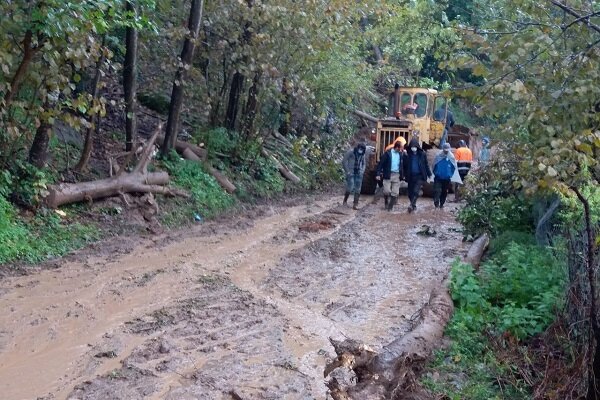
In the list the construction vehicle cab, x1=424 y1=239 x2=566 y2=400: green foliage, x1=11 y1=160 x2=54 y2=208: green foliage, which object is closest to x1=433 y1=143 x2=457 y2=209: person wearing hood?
the construction vehicle cab

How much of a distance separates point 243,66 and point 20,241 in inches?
250

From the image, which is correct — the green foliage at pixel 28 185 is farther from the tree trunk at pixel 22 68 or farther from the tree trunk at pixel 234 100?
the tree trunk at pixel 234 100

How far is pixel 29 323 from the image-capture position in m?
7.44

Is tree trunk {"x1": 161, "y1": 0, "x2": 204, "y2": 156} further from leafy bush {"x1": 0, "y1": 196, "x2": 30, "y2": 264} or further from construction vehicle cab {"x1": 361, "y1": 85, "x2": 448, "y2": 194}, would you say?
construction vehicle cab {"x1": 361, "y1": 85, "x2": 448, "y2": 194}

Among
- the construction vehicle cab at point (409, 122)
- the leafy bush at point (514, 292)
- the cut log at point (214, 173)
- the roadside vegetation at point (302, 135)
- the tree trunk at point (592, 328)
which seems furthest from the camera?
the construction vehicle cab at point (409, 122)

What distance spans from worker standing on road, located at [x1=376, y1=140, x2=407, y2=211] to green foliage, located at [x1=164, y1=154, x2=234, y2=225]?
392 cm

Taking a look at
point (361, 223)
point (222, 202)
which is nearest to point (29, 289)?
point (222, 202)

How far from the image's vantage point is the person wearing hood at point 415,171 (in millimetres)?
17656

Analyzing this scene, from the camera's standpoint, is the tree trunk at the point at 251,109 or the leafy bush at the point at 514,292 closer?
the leafy bush at the point at 514,292

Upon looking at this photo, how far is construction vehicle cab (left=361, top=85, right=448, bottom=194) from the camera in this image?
20281 millimetres

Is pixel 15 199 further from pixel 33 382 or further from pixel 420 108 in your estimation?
pixel 420 108

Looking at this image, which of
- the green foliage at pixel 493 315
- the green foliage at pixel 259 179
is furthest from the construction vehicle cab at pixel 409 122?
the green foliage at pixel 493 315

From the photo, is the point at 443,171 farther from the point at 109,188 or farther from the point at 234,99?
the point at 109,188

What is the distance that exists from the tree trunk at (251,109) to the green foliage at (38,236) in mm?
6339
